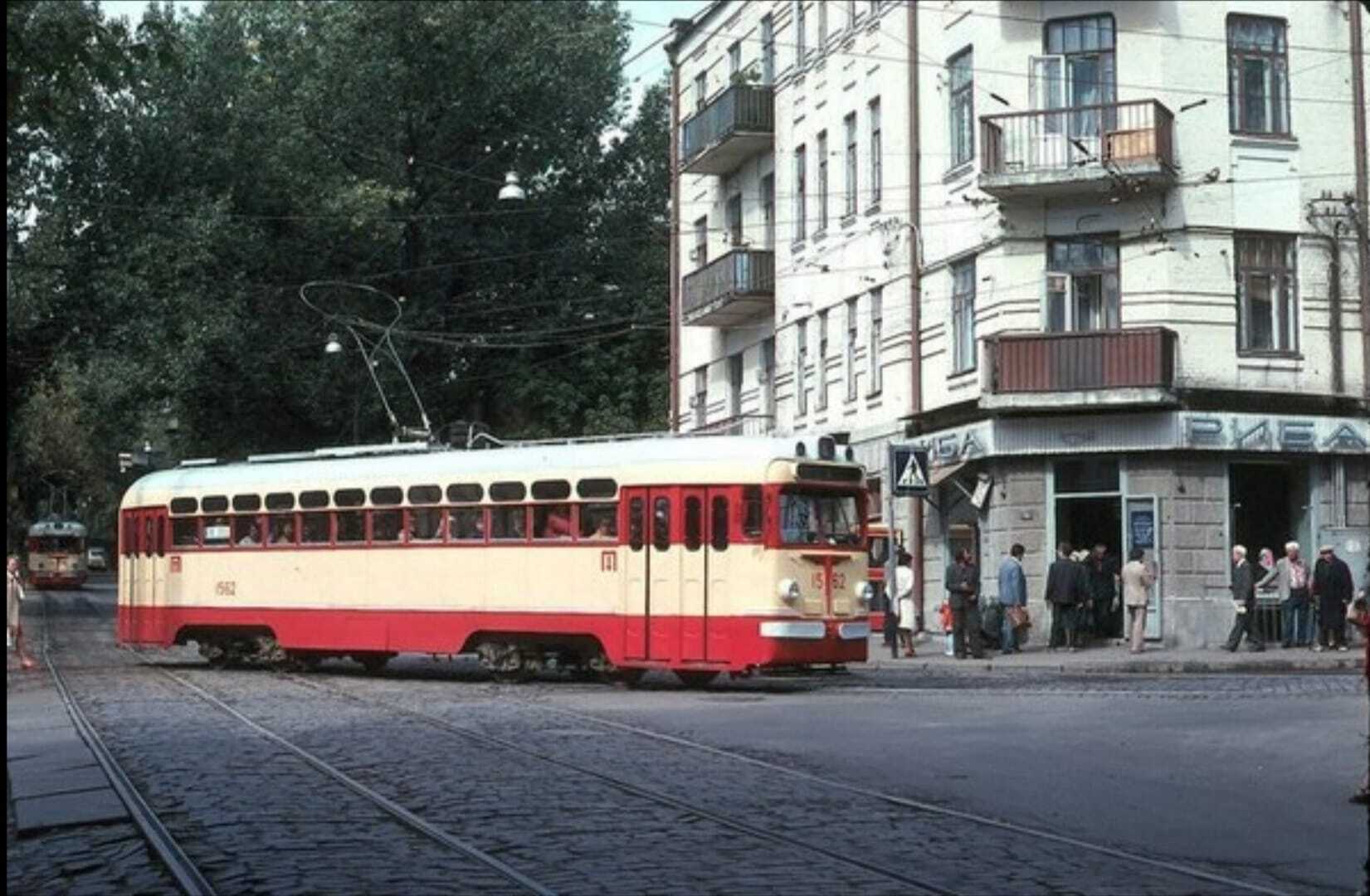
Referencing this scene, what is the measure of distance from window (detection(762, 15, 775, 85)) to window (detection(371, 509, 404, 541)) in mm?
21712

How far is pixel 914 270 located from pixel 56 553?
5231 centimetres

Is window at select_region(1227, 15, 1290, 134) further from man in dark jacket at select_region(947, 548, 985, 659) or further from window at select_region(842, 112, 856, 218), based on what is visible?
man in dark jacket at select_region(947, 548, 985, 659)

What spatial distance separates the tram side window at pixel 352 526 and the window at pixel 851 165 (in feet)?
53.6

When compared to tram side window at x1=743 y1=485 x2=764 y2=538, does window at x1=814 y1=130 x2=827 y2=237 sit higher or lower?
higher

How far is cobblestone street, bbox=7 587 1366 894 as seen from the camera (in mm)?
9715

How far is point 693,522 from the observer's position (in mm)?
22500

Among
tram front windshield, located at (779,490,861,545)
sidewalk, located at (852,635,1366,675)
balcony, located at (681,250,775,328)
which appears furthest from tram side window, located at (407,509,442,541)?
balcony, located at (681,250,775,328)

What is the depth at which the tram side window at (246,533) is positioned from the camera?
27.6 meters

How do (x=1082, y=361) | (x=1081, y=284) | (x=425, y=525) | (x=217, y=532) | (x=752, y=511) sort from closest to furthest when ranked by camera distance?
1. (x=752, y=511)
2. (x=425, y=525)
3. (x=217, y=532)
4. (x=1082, y=361)
5. (x=1081, y=284)

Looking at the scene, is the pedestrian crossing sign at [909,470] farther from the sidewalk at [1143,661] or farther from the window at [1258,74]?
the window at [1258,74]

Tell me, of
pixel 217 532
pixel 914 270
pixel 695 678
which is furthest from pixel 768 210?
pixel 695 678

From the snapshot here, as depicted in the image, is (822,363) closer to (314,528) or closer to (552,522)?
(314,528)

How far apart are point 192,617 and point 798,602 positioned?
10439 mm

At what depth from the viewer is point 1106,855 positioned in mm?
10164
